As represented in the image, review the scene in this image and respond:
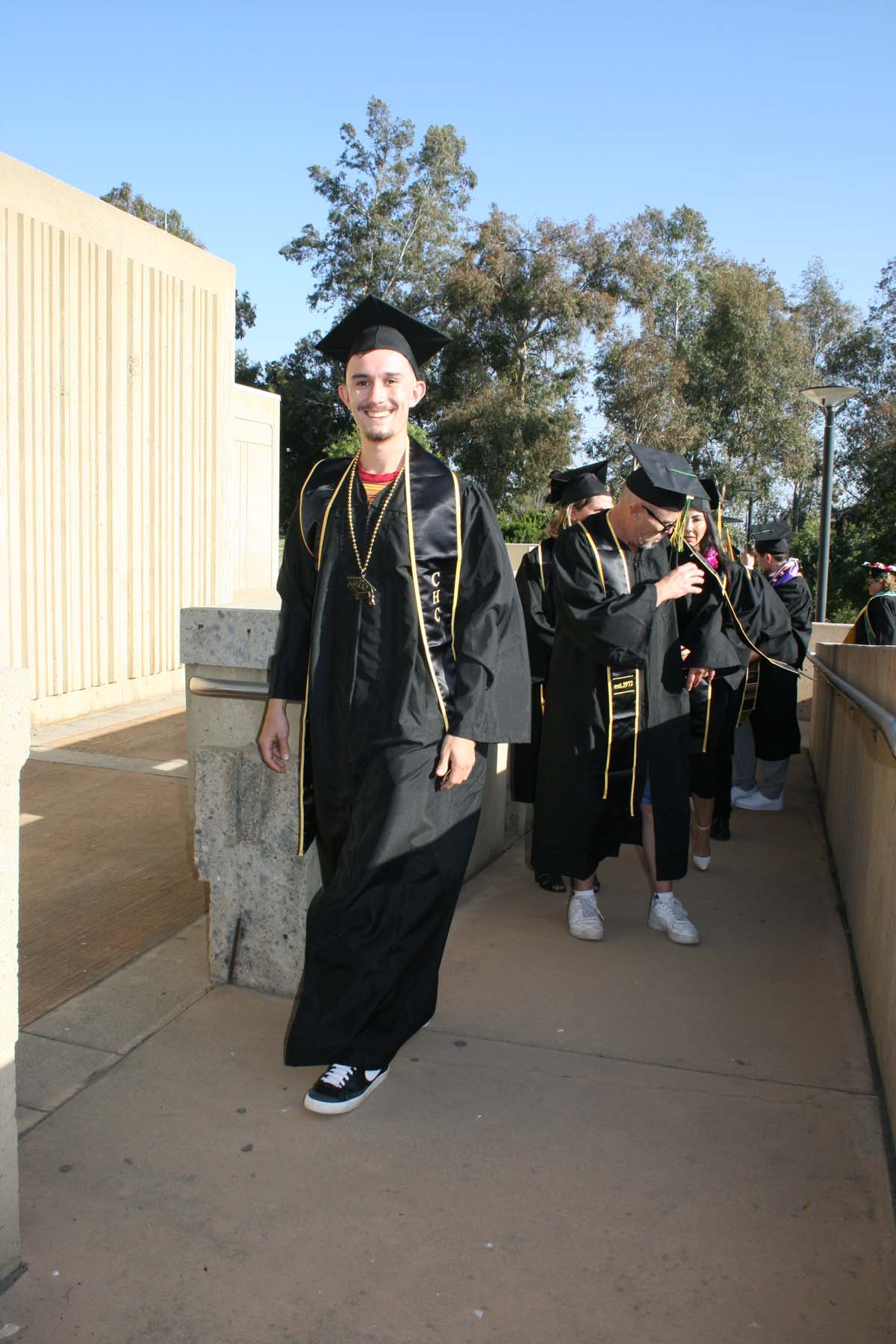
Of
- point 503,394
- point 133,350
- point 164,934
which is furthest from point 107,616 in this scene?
point 503,394

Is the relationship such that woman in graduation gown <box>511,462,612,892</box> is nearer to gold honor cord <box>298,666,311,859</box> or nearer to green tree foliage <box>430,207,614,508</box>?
gold honor cord <box>298,666,311,859</box>

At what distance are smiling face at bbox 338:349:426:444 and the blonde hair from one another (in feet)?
7.55

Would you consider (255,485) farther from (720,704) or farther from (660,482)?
(660,482)

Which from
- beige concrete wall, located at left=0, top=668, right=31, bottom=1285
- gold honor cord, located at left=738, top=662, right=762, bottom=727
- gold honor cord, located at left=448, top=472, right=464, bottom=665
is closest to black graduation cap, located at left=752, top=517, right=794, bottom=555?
gold honor cord, located at left=738, top=662, right=762, bottom=727

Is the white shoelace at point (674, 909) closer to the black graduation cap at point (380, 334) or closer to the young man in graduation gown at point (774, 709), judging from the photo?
the black graduation cap at point (380, 334)

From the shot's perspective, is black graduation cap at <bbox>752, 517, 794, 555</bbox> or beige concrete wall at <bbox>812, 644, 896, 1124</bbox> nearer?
beige concrete wall at <bbox>812, 644, 896, 1124</bbox>

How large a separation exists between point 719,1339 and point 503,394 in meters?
34.4

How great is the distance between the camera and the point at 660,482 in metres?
3.97

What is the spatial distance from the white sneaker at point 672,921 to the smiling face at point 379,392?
227 centimetres

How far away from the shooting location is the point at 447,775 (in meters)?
3.09

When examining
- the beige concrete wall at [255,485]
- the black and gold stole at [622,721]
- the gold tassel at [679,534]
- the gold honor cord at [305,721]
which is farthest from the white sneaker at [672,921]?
the beige concrete wall at [255,485]

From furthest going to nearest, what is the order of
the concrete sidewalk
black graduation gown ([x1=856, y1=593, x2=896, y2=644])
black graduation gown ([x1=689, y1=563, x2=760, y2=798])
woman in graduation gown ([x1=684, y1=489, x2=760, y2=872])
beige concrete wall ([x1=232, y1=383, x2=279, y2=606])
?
beige concrete wall ([x1=232, y1=383, x2=279, y2=606]) < black graduation gown ([x1=856, y1=593, x2=896, y2=644]) < black graduation gown ([x1=689, y1=563, x2=760, y2=798]) < woman in graduation gown ([x1=684, y1=489, x2=760, y2=872]) < the concrete sidewalk

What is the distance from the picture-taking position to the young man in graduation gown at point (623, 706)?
4.14 m

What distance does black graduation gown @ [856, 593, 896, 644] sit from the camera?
666cm
